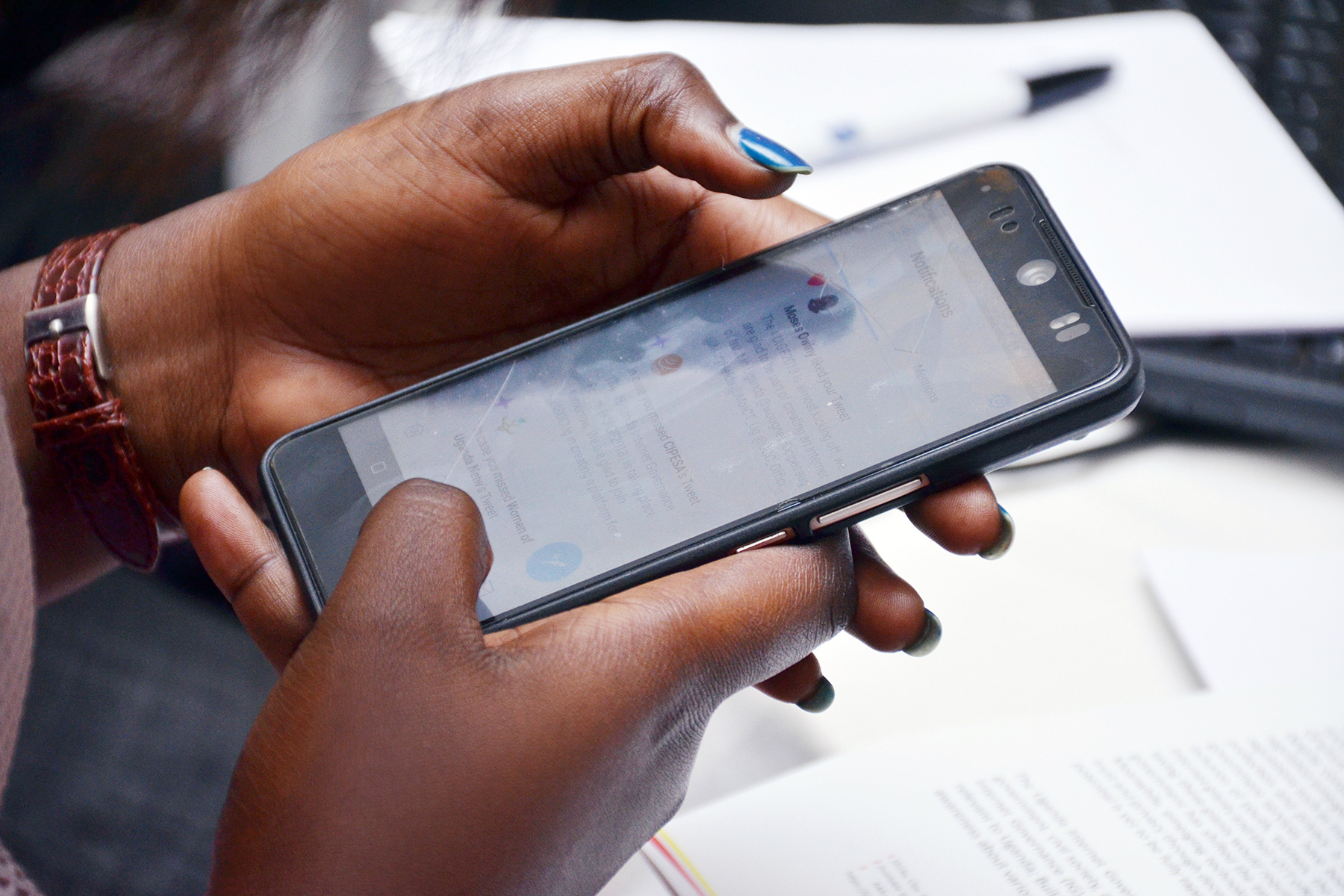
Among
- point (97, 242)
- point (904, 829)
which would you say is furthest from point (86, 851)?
point (904, 829)

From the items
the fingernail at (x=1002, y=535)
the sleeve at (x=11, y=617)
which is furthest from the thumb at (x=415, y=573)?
the fingernail at (x=1002, y=535)

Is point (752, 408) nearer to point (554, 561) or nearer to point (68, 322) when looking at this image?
point (554, 561)

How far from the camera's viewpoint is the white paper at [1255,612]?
0.47m

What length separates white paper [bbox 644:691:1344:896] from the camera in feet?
1.29

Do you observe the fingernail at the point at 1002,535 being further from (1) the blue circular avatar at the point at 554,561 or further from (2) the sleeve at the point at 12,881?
(2) the sleeve at the point at 12,881

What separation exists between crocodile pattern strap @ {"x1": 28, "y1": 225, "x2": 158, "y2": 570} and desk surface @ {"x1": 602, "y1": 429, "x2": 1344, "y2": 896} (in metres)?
0.32

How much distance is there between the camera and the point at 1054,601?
50 cm

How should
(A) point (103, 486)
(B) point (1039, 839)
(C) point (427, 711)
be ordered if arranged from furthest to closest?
(A) point (103, 486)
(B) point (1039, 839)
(C) point (427, 711)

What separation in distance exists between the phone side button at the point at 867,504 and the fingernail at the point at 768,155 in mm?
142

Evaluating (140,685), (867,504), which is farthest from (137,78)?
(140,685)

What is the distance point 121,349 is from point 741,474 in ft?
1.22

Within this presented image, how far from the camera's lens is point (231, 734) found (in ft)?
1.87

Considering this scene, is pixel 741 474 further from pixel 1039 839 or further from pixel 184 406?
pixel 184 406

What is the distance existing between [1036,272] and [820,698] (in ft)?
0.71
